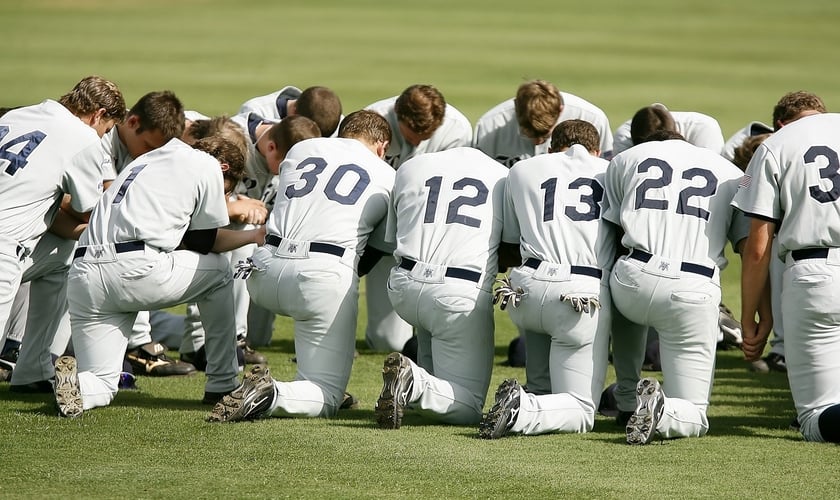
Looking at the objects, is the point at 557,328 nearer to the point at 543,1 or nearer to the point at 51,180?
the point at 51,180

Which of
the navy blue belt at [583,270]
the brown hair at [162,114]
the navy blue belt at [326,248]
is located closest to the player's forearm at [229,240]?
the navy blue belt at [326,248]

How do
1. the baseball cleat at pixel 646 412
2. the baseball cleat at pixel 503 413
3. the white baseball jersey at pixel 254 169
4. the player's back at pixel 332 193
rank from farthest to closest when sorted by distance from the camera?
the white baseball jersey at pixel 254 169, the player's back at pixel 332 193, the baseball cleat at pixel 503 413, the baseball cleat at pixel 646 412

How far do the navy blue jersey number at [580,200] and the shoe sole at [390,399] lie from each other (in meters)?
1.25

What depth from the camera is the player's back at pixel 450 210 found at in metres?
6.88

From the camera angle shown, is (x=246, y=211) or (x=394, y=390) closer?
(x=394, y=390)

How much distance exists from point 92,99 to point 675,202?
11.9ft

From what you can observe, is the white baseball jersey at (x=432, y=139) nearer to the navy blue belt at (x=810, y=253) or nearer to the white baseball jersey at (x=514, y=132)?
the white baseball jersey at (x=514, y=132)

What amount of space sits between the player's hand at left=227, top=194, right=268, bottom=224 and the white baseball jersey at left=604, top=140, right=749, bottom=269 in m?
2.38

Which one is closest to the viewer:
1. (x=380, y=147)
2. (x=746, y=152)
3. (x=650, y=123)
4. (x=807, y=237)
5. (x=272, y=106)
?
(x=807, y=237)

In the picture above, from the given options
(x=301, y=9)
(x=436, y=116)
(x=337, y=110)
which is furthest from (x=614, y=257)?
(x=301, y=9)

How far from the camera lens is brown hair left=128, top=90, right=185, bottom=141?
772cm

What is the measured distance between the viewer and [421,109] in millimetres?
9141

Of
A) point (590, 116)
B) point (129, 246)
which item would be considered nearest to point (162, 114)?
point (129, 246)

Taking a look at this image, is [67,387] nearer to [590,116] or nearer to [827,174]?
[827,174]
